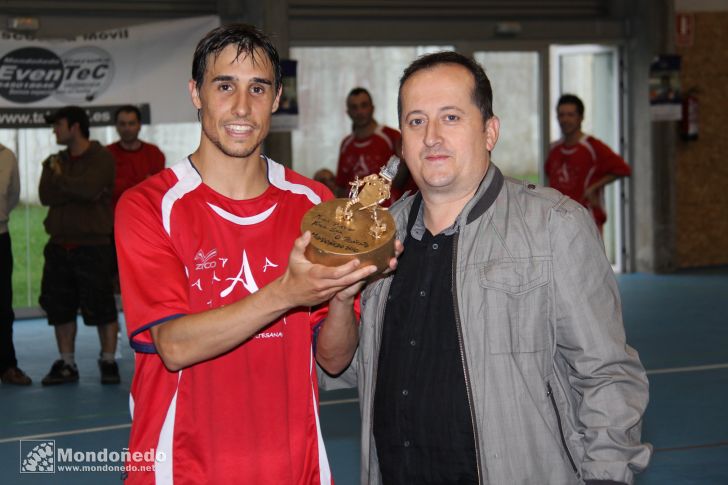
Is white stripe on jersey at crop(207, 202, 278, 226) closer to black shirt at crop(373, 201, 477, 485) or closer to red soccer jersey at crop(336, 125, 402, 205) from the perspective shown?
black shirt at crop(373, 201, 477, 485)

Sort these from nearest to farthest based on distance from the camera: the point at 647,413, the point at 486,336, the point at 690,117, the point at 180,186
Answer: the point at 486,336 < the point at 180,186 < the point at 647,413 < the point at 690,117

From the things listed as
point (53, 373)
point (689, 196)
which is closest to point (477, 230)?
point (53, 373)

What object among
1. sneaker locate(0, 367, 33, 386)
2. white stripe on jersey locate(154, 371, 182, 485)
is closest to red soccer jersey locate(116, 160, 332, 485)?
white stripe on jersey locate(154, 371, 182, 485)

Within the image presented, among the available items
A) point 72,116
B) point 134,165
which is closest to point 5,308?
point 72,116

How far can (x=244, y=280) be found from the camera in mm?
2834

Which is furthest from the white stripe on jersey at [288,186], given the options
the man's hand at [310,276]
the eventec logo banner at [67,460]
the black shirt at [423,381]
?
the eventec logo banner at [67,460]

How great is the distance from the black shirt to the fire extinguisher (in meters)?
13.1

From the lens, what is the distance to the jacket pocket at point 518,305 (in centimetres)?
263

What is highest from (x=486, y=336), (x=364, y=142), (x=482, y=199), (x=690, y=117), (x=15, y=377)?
(x=690, y=117)

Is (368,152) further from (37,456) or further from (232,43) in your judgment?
(232,43)

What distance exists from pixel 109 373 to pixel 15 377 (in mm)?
815

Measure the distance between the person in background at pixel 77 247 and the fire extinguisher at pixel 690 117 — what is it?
9.22 metres

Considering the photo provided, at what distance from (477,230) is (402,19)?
11795 millimetres

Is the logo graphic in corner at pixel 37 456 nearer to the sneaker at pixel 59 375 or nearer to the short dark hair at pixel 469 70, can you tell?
the sneaker at pixel 59 375
